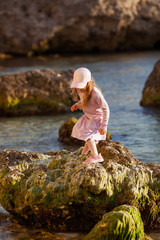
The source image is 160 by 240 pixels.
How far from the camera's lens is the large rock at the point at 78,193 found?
4938mm

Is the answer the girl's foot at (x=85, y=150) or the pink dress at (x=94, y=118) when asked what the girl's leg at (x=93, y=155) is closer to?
the pink dress at (x=94, y=118)

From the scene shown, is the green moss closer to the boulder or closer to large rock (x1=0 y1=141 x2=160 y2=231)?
large rock (x1=0 y1=141 x2=160 y2=231)

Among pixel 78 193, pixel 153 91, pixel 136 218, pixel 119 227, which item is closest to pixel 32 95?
pixel 153 91

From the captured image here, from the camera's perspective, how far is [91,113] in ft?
17.5

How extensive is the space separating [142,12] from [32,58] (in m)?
8.17

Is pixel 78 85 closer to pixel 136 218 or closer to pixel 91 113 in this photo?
pixel 91 113

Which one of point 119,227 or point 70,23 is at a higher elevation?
point 70,23

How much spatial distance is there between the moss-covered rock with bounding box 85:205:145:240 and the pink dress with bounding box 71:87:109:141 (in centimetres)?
110

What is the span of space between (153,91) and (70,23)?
1659cm

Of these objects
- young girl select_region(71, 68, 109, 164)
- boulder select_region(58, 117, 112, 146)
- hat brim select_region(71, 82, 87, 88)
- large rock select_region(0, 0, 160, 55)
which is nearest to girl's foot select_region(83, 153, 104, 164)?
young girl select_region(71, 68, 109, 164)

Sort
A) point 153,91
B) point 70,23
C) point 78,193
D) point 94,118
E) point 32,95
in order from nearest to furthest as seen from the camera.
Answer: point 78,193, point 94,118, point 32,95, point 153,91, point 70,23

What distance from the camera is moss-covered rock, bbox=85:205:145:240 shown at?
432 cm

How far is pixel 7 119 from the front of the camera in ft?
38.5

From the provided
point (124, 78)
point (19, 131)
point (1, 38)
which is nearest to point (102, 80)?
point (124, 78)
